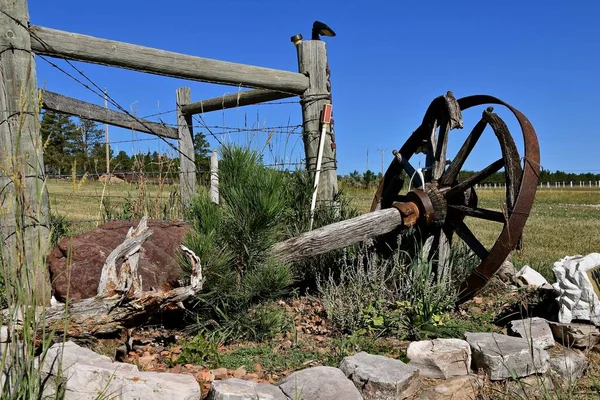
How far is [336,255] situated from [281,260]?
889 mm

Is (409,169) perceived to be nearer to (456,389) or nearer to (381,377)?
(456,389)

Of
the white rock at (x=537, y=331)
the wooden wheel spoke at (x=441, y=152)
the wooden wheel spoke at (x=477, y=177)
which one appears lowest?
the white rock at (x=537, y=331)

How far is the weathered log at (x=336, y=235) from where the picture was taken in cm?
439

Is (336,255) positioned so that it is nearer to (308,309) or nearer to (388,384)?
(308,309)

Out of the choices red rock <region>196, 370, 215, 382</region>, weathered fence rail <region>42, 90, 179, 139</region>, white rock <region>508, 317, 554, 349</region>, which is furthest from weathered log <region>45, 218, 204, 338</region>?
weathered fence rail <region>42, 90, 179, 139</region>

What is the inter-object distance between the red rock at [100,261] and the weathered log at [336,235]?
82cm

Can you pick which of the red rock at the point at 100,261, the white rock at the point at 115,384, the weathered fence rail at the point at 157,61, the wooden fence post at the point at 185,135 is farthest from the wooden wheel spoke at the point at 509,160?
the wooden fence post at the point at 185,135

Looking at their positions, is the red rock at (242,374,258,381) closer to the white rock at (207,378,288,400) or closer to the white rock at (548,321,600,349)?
the white rock at (207,378,288,400)

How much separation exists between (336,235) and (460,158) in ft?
4.72

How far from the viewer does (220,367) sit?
3.37 metres

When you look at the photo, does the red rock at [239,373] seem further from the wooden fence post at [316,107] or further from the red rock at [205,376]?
the wooden fence post at [316,107]

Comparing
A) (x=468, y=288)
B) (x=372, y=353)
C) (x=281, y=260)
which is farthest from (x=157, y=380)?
(x=468, y=288)

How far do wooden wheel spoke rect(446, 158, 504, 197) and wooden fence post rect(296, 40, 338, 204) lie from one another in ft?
4.66

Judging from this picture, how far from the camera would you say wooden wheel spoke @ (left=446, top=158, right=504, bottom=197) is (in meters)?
4.70
